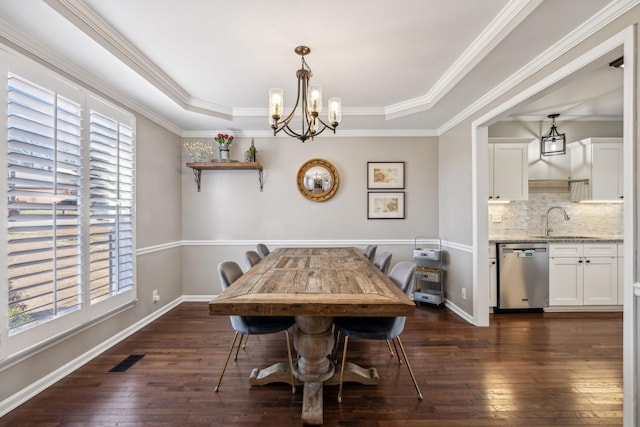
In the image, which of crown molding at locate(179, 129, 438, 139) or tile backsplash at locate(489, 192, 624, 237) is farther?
crown molding at locate(179, 129, 438, 139)

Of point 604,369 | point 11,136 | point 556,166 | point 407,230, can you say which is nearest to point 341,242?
point 407,230

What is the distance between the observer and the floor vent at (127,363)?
94.4 inches

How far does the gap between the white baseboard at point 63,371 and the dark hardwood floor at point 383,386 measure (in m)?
0.05

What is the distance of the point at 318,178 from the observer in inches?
167

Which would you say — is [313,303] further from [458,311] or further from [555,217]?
[555,217]

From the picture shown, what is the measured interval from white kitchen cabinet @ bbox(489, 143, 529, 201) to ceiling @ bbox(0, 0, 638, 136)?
64cm

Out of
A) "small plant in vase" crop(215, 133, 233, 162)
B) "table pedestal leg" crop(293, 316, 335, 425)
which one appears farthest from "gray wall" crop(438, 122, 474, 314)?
"small plant in vase" crop(215, 133, 233, 162)

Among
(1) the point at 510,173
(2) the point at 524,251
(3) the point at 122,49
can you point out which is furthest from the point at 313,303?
(1) the point at 510,173

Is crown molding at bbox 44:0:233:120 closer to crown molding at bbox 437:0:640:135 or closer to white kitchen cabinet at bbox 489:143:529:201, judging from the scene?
crown molding at bbox 437:0:640:135

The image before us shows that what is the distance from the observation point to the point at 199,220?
4.28 meters

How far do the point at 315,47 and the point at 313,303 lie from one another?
79.9 inches

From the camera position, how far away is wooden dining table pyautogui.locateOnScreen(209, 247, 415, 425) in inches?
58.0

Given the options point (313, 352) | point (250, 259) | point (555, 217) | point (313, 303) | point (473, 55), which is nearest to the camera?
point (313, 303)

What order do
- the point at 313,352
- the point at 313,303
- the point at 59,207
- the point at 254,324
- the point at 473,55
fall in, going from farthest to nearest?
the point at 473,55 < the point at 59,207 < the point at 254,324 < the point at 313,352 < the point at 313,303
